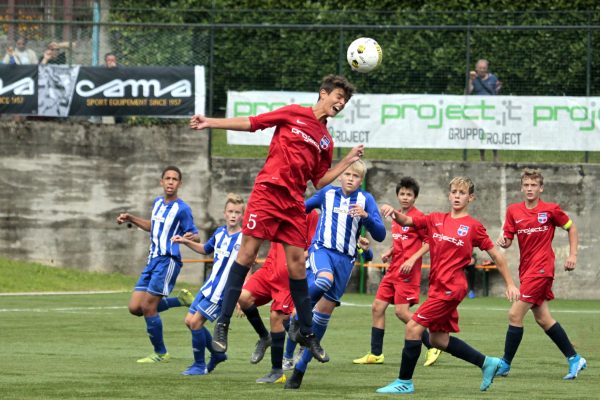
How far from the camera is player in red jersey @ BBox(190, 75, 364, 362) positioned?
9.52 metres

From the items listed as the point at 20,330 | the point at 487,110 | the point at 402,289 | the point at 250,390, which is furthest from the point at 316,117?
the point at 487,110

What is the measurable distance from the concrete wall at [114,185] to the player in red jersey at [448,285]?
12.6m

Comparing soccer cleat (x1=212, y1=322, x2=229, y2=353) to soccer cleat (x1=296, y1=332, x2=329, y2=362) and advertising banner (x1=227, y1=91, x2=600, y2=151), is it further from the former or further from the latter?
advertising banner (x1=227, y1=91, x2=600, y2=151)

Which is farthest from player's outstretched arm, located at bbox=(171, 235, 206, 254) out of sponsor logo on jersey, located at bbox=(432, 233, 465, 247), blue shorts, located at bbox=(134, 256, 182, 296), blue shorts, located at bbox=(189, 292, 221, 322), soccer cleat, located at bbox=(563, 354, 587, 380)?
soccer cleat, located at bbox=(563, 354, 587, 380)

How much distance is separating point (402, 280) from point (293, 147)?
3.86 meters

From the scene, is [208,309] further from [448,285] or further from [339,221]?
[448,285]

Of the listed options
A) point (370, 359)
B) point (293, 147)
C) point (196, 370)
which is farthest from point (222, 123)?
point (370, 359)

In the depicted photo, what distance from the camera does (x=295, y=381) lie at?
983 cm

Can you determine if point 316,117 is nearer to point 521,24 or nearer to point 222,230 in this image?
point 222,230

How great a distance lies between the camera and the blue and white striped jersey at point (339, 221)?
1161 cm

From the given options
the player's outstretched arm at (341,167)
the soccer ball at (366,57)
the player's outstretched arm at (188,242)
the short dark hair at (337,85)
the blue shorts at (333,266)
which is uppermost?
→ the soccer ball at (366,57)

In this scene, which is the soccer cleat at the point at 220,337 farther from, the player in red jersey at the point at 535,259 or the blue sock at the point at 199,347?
the player in red jersey at the point at 535,259

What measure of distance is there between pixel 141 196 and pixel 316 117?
13.7 metres

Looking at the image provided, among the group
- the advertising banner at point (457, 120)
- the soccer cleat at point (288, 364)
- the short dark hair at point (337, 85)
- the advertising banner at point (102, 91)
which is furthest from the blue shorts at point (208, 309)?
the advertising banner at point (102, 91)
